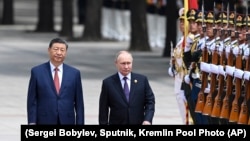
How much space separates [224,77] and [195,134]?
13.0 ft

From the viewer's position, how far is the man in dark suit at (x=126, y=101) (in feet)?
39.8

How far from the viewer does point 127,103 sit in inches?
477

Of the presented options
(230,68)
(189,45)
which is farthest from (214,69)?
(189,45)

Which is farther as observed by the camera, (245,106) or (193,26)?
(193,26)

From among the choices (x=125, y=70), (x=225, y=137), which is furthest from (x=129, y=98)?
(x=225, y=137)

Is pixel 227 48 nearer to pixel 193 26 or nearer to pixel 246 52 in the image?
pixel 246 52

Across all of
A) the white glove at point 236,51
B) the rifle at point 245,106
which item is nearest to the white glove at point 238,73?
the rifle at point 245,106

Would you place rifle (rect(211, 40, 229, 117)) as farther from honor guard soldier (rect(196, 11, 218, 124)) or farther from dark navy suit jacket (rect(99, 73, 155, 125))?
dark navy suit jacket (rect(99, 73, 155, 125))

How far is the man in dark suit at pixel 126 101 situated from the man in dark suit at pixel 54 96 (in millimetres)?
356

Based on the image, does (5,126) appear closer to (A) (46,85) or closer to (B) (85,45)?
(A) (46,85)

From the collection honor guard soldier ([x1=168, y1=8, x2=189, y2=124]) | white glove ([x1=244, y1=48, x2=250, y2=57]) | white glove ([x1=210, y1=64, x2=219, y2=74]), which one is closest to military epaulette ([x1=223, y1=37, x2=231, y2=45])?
white glove ([x1=210, y1=64, x2=219, y2=74])

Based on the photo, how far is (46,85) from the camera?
11938mm

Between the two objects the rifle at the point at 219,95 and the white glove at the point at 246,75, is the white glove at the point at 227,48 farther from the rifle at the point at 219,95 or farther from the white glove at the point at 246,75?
the white glove at the point at 246,75

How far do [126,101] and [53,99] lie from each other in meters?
0.77
